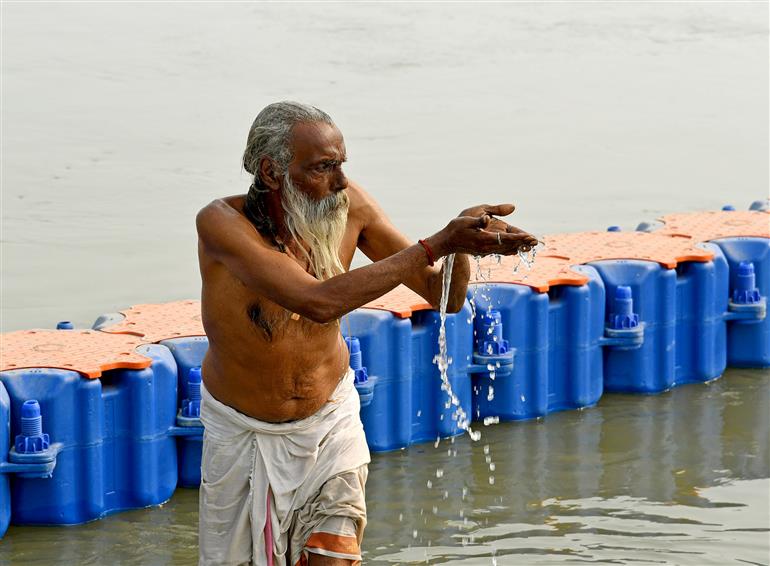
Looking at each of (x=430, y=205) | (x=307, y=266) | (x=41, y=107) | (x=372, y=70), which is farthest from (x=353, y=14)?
(x=307, y=266)

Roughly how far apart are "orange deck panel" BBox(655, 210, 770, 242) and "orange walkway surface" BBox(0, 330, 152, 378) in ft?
12.3

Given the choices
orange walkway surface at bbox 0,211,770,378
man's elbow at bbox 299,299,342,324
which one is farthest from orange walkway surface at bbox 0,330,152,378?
man's elbow at bbox 299,299,342,324

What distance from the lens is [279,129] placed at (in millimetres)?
4148

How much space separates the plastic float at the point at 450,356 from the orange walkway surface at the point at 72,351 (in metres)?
0.01

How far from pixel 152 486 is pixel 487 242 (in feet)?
10.3

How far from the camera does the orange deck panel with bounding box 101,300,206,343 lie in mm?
6969

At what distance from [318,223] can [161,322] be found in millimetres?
3201

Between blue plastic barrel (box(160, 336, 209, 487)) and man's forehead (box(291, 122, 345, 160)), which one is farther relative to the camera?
blue plastic barrel (box(160, 336, 209, 487))

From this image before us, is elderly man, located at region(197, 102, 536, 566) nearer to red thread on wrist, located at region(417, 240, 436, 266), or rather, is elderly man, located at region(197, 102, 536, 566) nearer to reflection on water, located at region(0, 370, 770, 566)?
red thread on wrist, located at region(417, 240, 436, 266)

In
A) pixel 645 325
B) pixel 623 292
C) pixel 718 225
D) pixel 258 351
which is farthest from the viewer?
pixel 718 225

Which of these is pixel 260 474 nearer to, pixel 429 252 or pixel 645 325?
pixel 429 252

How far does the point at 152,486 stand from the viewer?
258 inches

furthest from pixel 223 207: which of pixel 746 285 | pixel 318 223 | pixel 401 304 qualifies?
pixel 746 285

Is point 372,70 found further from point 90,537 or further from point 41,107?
point 90,537
